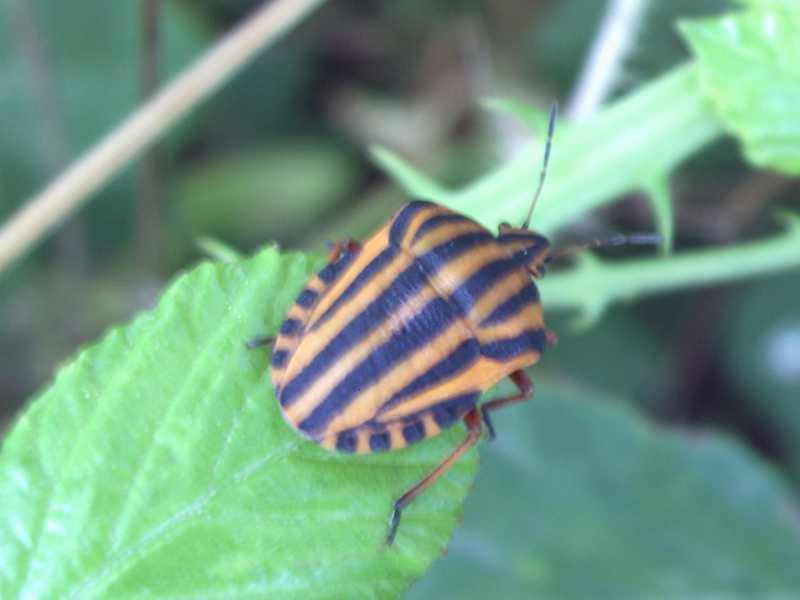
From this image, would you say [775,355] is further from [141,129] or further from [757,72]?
[141,129]

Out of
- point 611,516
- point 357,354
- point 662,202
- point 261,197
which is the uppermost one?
point 261,197

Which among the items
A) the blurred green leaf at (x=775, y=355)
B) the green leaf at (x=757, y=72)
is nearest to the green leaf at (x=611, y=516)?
the blurred green leaf at (x=775, y=355)

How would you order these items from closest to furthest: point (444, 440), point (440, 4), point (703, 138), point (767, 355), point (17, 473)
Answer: point (17, 473)
point (444, 440)
point (703, 138)
point (767, 355)
point (440, 4)

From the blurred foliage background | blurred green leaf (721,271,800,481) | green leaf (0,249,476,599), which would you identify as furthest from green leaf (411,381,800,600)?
green leaf (0,249,476,599)

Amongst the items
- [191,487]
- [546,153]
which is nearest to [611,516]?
[546,153]

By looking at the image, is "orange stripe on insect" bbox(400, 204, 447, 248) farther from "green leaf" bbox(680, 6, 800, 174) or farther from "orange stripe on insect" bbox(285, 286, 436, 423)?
"green leaf" bbox(680, 6, 800, 174)

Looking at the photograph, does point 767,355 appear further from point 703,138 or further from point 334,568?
point 334,568

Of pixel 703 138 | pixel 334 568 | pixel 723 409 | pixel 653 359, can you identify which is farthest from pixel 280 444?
pixel 723 409
